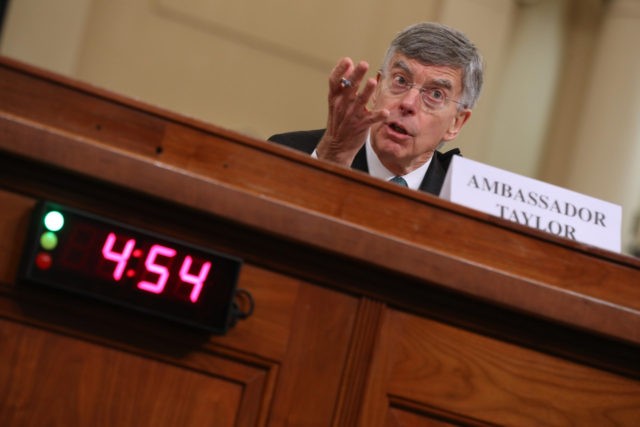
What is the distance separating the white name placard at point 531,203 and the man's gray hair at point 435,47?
0.78 meters

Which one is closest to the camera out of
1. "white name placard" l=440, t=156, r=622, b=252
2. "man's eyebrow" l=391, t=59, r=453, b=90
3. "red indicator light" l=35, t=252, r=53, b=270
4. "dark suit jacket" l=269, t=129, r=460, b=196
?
"red indicator light" l=35, t=252, r=53, b=270

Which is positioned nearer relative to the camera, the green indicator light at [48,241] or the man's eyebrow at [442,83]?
the green indicator light at [48,241]

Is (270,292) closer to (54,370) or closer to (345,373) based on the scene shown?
(345,373)

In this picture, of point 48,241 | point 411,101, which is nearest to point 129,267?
point 48,241

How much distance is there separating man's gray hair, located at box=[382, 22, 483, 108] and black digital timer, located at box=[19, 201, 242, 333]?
1247 millimetres

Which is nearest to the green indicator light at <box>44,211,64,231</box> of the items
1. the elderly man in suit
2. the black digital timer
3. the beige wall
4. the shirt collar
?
the black digital timer

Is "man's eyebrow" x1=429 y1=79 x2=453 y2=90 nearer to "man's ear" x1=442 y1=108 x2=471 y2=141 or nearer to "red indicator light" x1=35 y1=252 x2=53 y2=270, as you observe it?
"man's ear" x1=442 y1=108 x2=471 y2=141

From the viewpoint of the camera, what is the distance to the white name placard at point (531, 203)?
1556 millimetres

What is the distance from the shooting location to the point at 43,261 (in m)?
1.18

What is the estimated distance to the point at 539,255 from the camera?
139 centimetres

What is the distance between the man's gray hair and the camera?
2.38 meters

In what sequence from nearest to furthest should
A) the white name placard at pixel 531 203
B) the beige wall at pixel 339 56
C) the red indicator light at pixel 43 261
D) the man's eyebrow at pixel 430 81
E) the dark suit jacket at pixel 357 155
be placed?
the red indicator light at pixel 43 261, the white name placard at pixel 531 203, the dark suit jacket at pixel 357 155, the man's eyebrow at pixel 430 81, the beige wall at pixel 339 56

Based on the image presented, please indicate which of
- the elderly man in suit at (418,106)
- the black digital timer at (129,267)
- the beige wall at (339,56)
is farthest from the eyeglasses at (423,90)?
the beige wall at (339,56)

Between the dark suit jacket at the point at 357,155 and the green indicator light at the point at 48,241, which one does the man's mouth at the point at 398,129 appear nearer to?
the dark suit jacket at the point at 357,155
